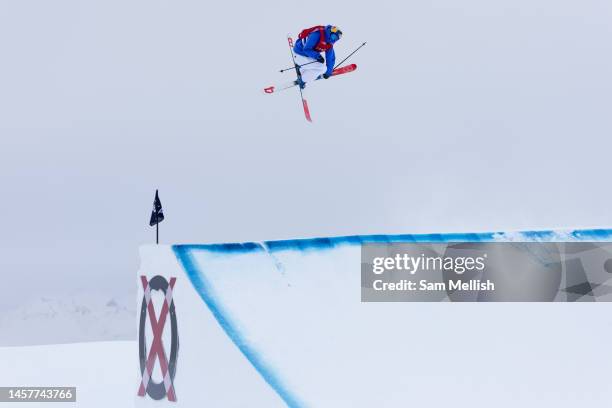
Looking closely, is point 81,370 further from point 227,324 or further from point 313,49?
point 313,49

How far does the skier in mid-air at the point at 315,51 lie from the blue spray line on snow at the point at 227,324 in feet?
34.4

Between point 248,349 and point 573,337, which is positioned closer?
point 573,337

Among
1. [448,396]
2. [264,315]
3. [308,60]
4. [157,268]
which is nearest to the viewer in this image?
[448,396]

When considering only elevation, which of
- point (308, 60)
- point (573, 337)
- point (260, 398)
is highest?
point (308, 60)

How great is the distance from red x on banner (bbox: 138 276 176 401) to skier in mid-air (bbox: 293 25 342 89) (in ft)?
33.9

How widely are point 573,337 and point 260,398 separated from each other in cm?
399

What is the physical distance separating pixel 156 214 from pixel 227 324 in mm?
2993

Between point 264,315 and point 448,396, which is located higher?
point 264,315

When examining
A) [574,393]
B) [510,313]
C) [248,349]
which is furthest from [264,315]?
[574,393]

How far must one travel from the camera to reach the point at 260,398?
35.8ft

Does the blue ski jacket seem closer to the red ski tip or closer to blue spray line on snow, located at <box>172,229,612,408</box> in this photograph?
the red ski tip

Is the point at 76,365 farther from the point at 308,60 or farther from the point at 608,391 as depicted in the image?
the point at 608,391

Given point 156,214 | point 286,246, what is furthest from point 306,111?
point 286,246

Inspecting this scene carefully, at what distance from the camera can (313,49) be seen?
2186cm
